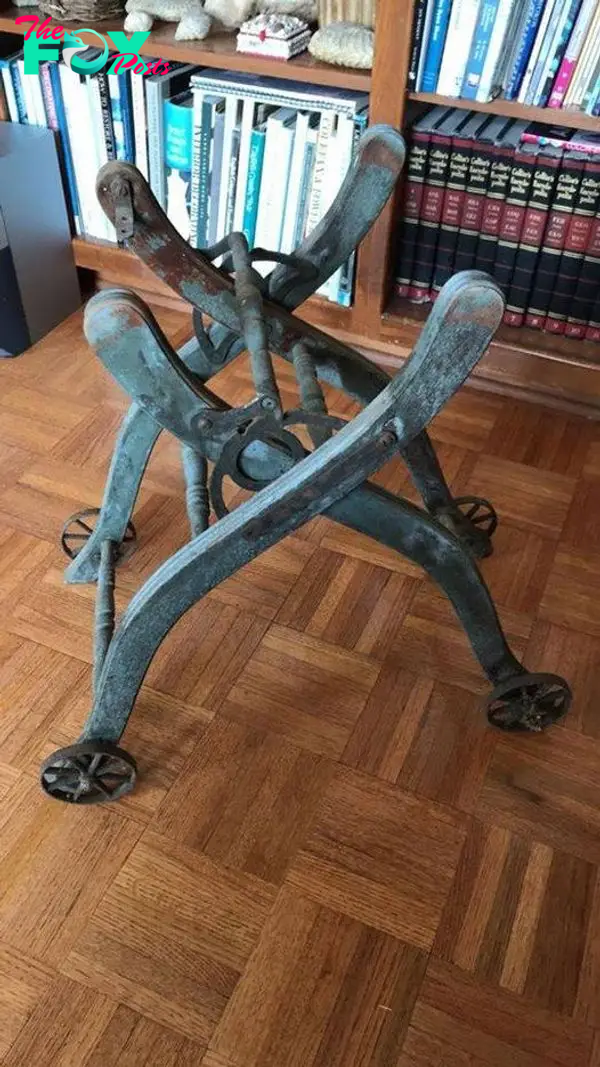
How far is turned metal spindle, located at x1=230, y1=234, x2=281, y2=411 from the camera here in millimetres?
846

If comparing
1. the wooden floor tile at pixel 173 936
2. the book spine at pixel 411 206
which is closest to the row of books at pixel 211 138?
the book spine at pixel 411 206

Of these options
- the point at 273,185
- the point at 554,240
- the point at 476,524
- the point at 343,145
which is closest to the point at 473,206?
the point at 554,240

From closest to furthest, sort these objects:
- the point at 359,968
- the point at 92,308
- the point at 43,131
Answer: the point at 92,308, the point at 359,968, the point at 43,131

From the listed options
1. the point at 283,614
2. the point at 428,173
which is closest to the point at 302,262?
the point at 283,614

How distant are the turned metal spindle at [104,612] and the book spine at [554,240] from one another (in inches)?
38.9

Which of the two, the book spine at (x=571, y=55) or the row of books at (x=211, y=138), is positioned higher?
the book spine at (x=571, y=55)

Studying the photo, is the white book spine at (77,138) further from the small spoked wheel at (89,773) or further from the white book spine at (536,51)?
the small spoked wheel at (89,773)

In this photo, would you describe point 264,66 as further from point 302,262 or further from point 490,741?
point 490,741

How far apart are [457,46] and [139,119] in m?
0.67

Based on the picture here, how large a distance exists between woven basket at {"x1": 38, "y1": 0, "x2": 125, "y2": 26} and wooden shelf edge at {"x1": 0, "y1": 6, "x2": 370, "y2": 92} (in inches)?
0.5

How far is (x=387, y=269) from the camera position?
5.59ft

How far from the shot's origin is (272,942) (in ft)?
3.27

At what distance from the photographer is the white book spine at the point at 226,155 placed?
64.6 inches

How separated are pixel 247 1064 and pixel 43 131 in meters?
1.72
